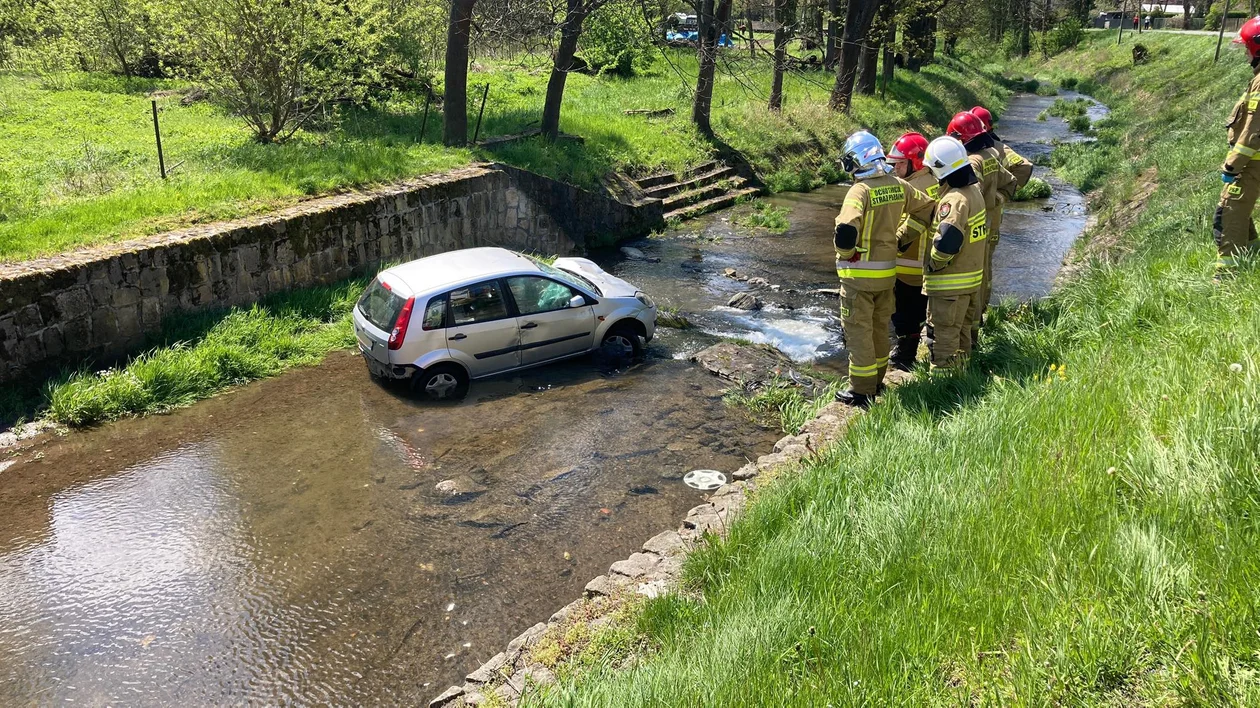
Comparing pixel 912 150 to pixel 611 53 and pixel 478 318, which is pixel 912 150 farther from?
pixel 611 53

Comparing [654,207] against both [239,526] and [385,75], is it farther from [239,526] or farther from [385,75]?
[239,526]

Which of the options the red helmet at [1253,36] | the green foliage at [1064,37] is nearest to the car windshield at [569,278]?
the red helmet at [1253,36]

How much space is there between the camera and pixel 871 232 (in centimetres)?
766

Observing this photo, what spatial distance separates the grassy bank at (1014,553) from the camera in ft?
10.8

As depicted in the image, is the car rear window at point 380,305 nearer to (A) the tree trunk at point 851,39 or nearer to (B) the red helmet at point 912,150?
(B) the red helmet at point 912,150

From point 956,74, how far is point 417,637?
164 ft

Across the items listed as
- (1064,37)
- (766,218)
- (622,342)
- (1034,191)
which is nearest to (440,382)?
(622,342)

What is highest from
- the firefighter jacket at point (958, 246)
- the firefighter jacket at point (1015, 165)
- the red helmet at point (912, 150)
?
the red helmet at point (912, 150)

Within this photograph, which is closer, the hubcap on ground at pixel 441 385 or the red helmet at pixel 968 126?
the red helmet at pixel 968 126

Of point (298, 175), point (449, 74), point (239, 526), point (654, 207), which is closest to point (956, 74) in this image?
point (654, 207)

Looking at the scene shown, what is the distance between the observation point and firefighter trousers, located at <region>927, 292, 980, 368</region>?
7.55m

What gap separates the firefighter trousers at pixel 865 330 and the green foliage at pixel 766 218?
11.2m

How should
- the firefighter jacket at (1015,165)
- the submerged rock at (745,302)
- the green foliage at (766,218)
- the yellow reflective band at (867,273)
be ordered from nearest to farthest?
the yellow reflective band at (867,273), the firefighter jacket at (1015,165), the submerged rock at (745,302), the green foliage at (766,218)

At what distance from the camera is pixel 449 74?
1753cm
